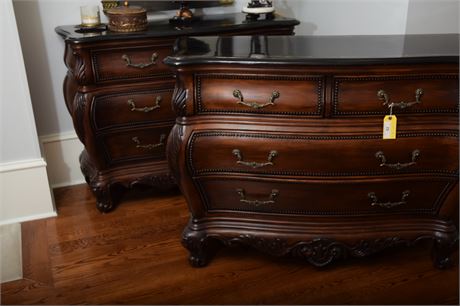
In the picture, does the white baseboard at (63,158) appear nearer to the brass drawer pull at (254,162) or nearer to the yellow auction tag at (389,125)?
the brass drawer pull at (254,162)

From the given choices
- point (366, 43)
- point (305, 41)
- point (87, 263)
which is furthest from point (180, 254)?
point (366, 43)


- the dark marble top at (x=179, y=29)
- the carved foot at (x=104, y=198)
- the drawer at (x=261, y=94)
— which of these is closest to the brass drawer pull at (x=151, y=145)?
the carved foot at (x=104, y=198)

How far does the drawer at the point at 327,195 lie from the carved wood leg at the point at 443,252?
0.42ft

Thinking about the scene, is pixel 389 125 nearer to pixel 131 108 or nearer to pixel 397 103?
pixel 397 103

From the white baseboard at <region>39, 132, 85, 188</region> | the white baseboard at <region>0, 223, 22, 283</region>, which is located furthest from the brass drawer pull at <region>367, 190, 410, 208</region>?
the white baseboard at <region>39, 132, 85, 188</region>

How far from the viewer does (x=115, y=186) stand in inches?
90.3

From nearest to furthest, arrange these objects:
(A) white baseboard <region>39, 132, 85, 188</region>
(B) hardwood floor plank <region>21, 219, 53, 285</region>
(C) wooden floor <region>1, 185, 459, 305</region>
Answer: (C) wooden floor <region>1, 185, 459, 305</region>, (B) hardwood floor plank <region>21, 219, 53, 285</region>, (A) white baseboard <region>39, 132, 85, 188</region>

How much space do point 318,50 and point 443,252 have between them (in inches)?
36.7

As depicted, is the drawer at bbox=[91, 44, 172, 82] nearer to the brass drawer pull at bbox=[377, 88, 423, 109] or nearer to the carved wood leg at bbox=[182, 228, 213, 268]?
the carved wood leg at bbox=[182, 228, 213, 268]

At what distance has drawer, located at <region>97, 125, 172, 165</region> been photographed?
2.11m

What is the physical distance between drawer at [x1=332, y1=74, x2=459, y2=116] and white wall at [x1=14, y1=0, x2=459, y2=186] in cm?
68

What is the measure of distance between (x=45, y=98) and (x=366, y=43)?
161cm

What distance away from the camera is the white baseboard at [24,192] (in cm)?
208

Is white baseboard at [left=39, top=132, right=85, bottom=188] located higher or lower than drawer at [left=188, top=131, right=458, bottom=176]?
lower
